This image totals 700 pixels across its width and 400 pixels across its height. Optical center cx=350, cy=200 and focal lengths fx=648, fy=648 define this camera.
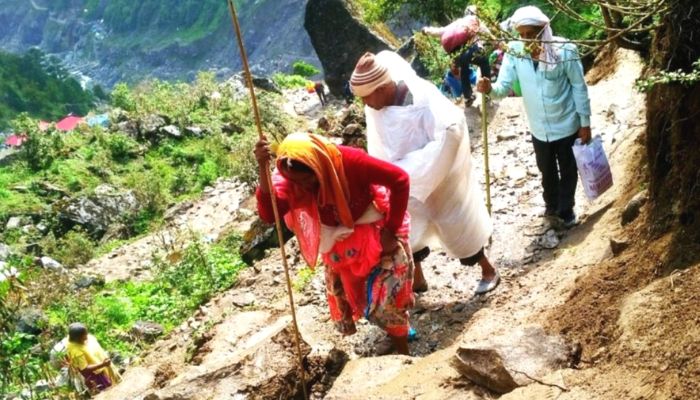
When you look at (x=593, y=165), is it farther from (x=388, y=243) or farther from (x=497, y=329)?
(x=388, y=243)

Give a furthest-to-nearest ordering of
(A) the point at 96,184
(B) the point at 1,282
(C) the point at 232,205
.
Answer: (A) the point at 96,184
(C) the point at 232,205
(B) the point at 1,282

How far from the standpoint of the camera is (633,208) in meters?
3.70

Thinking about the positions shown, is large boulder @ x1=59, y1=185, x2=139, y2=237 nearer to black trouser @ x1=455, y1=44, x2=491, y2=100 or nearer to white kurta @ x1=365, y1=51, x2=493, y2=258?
black trouser @ x1=455, y1=44, x2=491, y2=100

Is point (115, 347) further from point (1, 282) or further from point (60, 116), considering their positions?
point (60, 116)

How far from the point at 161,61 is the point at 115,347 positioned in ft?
229

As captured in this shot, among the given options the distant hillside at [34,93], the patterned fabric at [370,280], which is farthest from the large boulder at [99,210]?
the distant hillside at [34,93]

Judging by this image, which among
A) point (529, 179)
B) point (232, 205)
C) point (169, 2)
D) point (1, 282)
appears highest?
point (169, 2)

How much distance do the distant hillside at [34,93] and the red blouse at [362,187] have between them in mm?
42100

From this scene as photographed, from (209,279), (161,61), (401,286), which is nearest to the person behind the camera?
(401,286)

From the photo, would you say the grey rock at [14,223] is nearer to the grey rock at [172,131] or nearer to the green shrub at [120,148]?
the green shrub at [120,148]

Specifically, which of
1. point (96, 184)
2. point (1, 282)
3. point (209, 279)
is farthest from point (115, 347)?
point (96, 184)

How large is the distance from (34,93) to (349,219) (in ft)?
149

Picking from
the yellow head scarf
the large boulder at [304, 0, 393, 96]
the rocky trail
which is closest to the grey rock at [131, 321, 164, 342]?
the rocky trail

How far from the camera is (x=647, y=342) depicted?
2.27 m
